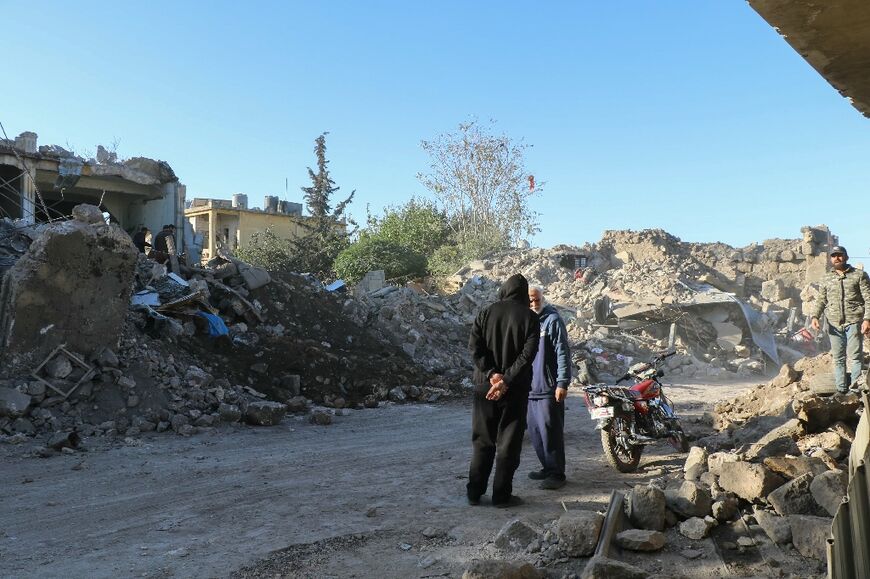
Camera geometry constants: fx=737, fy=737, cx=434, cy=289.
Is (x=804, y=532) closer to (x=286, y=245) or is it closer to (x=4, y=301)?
(x=4, y=301)

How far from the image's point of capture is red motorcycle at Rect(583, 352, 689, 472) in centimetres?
681

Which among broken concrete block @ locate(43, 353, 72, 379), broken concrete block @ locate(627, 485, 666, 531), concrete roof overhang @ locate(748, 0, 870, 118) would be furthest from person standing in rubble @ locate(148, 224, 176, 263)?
concrete roof overhang @ locate(748, 0, 870, 118)

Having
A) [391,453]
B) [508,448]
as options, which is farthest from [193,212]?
[508,448]

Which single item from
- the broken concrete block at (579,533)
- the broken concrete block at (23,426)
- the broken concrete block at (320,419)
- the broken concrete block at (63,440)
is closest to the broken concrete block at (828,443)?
the broken concrete block at (579,533)

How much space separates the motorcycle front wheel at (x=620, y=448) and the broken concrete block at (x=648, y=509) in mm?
2063

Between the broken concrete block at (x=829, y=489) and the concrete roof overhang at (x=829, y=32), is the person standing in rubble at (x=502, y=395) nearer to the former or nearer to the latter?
the broken concrete block at (x=829, y=489)

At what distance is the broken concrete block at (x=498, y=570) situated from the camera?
3.72 metres

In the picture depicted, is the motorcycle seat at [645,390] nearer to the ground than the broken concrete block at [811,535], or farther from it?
farther from it

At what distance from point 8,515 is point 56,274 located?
4485mm

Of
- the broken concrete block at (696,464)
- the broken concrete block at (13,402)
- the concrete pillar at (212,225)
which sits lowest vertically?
the broken concrete block at (696,464)

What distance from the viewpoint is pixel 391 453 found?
322 inches

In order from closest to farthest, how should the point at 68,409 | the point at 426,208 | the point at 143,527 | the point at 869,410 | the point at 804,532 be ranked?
the point at 869,410
the point at 804,532
the point at 143,527
the point at 68,409
the point at 426,208

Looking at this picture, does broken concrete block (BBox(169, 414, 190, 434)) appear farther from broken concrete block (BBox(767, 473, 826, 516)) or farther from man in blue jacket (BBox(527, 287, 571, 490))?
broken concrete block (BBox(767, 473, 826, 516))

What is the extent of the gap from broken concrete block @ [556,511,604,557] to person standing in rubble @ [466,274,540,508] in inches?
46.8
